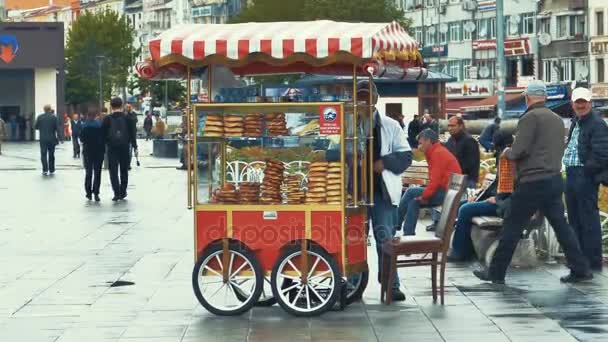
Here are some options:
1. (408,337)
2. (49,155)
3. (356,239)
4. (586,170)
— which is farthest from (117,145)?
(408,337)

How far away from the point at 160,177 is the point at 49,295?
2680 cm

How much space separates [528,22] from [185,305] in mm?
104073

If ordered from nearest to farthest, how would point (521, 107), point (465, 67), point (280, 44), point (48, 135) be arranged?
point (280, 44), point (48, 135), point (521, 107), point (465, 67)

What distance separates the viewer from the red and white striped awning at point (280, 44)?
12742mm

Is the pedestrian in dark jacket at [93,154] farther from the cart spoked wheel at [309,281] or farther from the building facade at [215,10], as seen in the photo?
the building facade at [215,10]

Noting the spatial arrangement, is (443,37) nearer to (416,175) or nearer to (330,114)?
(416,175)

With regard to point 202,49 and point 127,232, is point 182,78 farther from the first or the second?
point 127,232

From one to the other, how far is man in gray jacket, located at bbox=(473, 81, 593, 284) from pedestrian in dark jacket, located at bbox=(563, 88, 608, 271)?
0.80 meters

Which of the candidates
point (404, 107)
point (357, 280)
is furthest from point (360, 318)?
point (404, 107)

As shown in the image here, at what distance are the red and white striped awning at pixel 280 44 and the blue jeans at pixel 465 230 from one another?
416 centimetres

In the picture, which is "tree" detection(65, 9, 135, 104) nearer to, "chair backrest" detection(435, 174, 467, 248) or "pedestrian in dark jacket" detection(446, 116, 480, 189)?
"pedestrian in dark jacket" detection(446, 116, 480, 189)

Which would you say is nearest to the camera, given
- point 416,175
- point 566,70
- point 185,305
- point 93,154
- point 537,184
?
point 185,305

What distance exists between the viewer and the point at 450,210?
1384 centimetres

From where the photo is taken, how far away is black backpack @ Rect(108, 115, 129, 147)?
29.6 m
